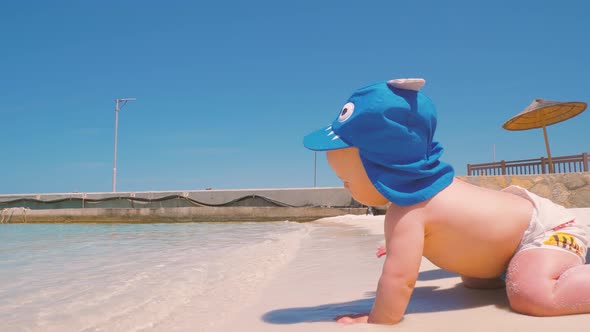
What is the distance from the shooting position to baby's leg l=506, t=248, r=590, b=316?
4.58ft

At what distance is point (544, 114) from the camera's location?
927cm

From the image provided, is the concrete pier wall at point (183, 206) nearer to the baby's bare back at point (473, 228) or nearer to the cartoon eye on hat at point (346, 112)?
the baby's bare back at point (473, 228)

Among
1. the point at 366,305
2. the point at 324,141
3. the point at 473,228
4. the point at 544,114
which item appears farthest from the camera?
the point at 544,114

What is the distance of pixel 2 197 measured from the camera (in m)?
14.7

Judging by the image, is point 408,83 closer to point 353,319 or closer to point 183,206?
point 353,319

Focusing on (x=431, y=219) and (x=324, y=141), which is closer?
(x=431, y=219)

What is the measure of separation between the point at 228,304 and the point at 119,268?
1718 mm

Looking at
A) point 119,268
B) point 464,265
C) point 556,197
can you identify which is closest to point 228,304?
point 464,265

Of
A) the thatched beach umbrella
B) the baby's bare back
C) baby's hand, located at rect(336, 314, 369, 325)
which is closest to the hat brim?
the baby's bare back

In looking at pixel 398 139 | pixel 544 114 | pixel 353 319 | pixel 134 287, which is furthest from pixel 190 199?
pixel 398 139

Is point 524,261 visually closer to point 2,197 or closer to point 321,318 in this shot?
point 321,318

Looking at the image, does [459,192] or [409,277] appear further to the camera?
[459,192]

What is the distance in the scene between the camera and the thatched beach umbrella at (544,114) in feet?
28.8

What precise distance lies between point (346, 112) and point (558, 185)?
5.88m
